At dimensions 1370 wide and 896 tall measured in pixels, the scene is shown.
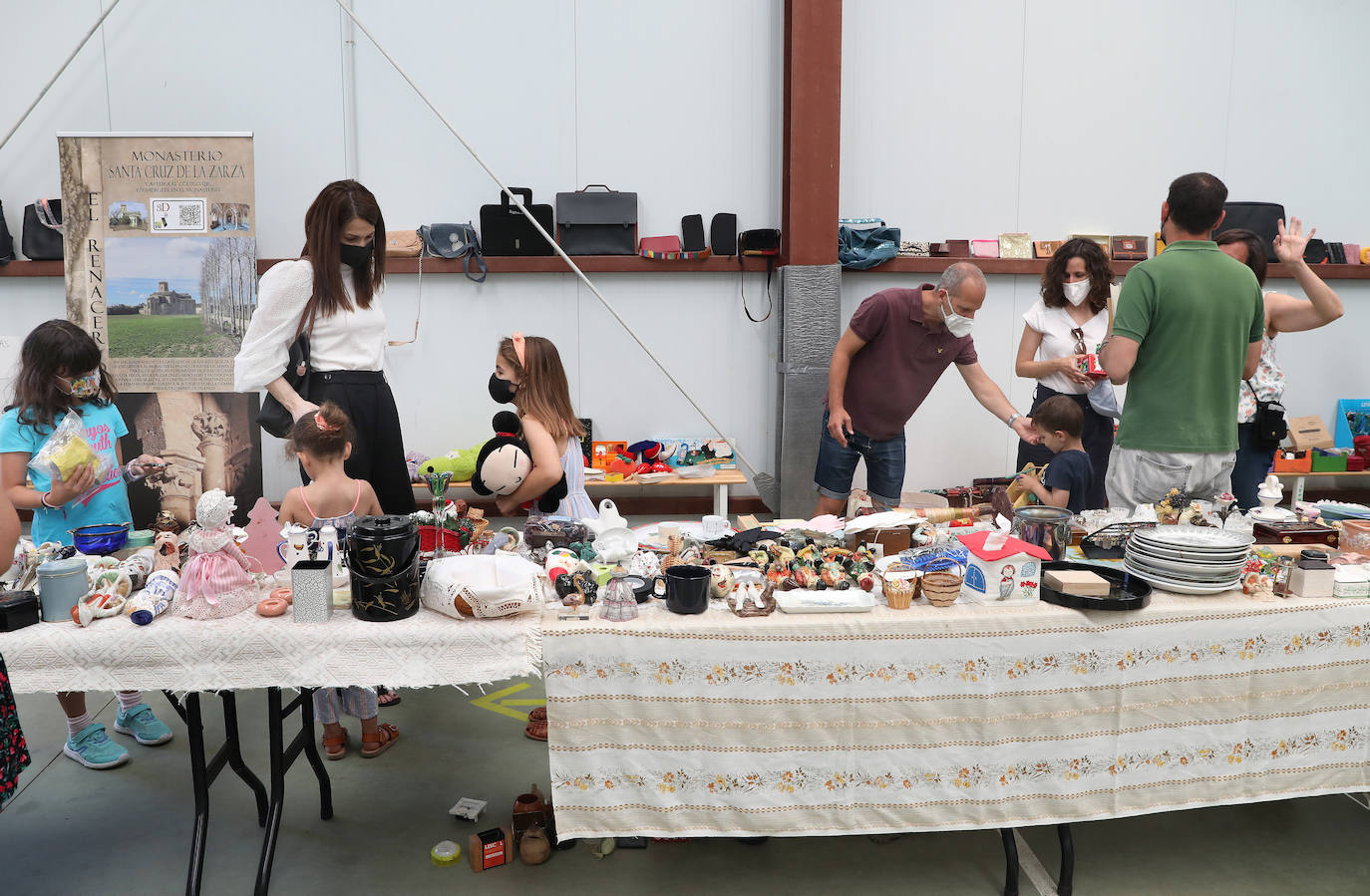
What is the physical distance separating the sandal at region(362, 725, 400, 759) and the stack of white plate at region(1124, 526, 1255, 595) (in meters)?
2.37

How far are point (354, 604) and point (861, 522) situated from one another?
1.35 m

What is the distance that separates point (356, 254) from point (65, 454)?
1.01 meters

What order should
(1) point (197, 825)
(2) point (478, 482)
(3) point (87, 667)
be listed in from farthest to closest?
(2) point (478, 482) → (1) point (197, 825) → (3) point (87, 667)

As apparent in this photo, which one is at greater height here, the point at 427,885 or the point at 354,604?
the point at 354,604

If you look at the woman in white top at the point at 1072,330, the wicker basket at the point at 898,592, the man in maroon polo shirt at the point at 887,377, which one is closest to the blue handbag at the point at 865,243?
the woman in white top at the point at 1072,330

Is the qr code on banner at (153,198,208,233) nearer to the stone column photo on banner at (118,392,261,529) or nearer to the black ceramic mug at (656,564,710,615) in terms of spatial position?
the stone column photo on banner at (118,392,261,529)

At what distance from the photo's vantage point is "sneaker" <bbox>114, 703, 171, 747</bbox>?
3043 millimetres

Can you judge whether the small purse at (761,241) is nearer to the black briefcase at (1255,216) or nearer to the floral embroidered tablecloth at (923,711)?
the black briefcase at (1255,216)

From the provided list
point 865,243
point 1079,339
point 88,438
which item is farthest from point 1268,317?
point 88,438

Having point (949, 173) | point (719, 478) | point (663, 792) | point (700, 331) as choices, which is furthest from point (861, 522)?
point (949, 173)

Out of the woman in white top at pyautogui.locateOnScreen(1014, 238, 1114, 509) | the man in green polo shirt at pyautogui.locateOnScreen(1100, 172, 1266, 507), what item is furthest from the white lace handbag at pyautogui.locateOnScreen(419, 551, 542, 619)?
the woman in white top at pyautogui.locateOnScreen(1014, 238, 1114, 509)

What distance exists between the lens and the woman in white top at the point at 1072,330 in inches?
156

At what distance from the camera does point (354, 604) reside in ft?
6.69

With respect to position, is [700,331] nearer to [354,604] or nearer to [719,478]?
[719,478]
